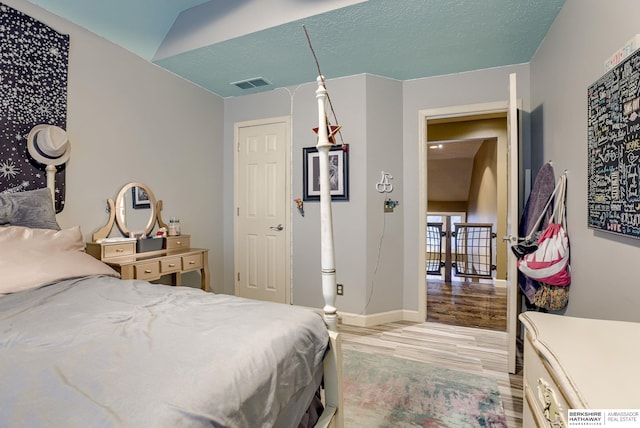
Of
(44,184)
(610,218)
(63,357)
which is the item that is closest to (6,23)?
(44,184)

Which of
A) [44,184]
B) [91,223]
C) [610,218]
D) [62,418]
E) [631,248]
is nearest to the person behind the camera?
[62,418]

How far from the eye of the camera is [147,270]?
253cm

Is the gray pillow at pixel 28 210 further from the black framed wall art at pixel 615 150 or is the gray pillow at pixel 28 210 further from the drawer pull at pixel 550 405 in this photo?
the black framed wall art at pixel 615 150

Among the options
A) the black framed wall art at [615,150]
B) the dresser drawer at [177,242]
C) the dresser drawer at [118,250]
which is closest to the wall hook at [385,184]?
the black framed wall art at [615,150]

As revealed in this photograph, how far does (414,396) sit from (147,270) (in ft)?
7.36

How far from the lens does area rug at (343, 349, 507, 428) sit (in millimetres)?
1761

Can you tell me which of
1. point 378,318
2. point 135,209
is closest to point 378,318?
point 378,318

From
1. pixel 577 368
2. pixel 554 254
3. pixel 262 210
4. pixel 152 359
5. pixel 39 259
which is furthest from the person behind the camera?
pixel 262 210

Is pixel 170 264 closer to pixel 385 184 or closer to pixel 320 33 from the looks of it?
pixel 385 184

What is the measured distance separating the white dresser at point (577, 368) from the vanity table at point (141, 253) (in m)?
2.59

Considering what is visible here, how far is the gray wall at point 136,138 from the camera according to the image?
245 centimetres

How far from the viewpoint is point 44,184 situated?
2.23 meters

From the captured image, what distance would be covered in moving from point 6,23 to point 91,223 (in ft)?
4.82

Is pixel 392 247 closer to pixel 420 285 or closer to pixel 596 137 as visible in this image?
pixel 420 285
